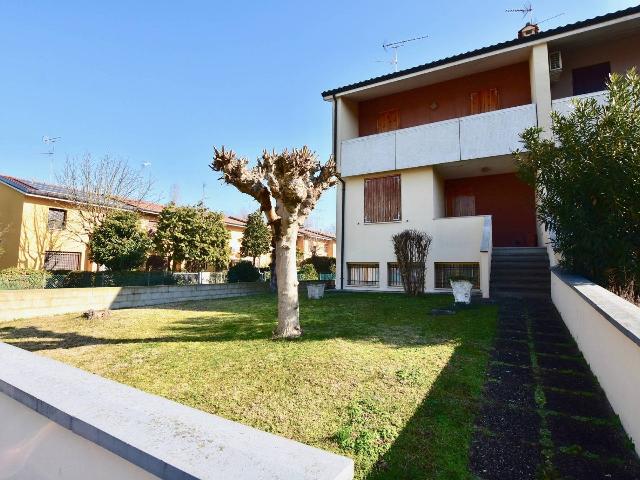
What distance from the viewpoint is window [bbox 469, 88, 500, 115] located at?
45.8ft

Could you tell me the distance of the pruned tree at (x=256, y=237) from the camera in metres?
21.8

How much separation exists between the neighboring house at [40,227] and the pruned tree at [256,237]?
5.81 m

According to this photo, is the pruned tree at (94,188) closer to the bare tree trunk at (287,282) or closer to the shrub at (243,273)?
the shrub at (243,273)

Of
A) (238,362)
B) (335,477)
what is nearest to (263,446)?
(335,477)

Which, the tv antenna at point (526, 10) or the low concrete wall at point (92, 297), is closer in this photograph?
the low concrete wall at point (92, 297)

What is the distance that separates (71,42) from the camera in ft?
34.2

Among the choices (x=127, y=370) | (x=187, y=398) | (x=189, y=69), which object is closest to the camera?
(x=187, y=398)

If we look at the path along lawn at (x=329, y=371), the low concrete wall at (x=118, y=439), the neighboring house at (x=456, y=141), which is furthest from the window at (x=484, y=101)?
the low concrete wall at (x=118, y=439)

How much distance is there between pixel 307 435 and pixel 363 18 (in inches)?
476

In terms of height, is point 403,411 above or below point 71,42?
below

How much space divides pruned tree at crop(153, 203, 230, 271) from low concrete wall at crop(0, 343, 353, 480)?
1483cm

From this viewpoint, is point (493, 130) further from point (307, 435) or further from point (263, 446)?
point (263, 446)

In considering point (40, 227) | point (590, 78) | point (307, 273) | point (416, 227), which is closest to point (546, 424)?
point (416, 227)

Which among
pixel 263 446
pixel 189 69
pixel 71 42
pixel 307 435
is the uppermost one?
pixel 189 69
